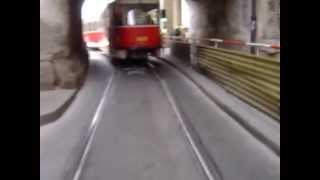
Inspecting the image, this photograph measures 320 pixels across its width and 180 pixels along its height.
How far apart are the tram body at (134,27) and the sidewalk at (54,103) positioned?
11188 millimetres

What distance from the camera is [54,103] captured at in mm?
13125

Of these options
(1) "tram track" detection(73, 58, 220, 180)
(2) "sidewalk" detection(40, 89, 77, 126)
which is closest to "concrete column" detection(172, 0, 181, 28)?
(1) "tram track" detection(73, 58, 220, 180)

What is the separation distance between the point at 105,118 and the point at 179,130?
7.44ft

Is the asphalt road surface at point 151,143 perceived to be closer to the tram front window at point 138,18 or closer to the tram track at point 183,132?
the tram track at point 183,132

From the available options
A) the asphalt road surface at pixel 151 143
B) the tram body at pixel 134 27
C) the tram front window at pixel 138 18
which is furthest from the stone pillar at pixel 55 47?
the tram front window at pixel 138 18

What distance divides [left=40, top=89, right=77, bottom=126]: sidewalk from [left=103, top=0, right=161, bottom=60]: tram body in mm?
11188

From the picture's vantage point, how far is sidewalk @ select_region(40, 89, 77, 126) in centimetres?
1170

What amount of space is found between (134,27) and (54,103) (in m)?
14.3

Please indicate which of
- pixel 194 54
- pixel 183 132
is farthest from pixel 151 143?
pixel 194 54

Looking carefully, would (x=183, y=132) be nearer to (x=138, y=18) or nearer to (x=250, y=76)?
(x=250, y=76)

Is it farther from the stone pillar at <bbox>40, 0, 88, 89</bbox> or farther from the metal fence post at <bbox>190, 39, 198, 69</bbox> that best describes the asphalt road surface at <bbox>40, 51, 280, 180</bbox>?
the metal fence post at <bbox>190, 39, 198, 69</bbox>

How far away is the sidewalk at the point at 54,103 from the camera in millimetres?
11703

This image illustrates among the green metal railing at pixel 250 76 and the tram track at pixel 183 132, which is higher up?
the green metal railing at pixel 250 76

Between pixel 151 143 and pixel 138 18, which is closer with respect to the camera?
pixel 151 143
